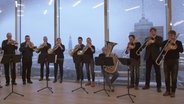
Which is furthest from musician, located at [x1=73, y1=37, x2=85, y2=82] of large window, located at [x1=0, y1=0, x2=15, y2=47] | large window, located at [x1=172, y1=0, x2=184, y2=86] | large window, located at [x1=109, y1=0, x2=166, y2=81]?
large window, located at [x1=0, y1=0, x2=15, y2=47]

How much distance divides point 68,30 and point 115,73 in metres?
3.13

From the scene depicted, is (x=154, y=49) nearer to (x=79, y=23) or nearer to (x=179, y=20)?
(x=179, y=20)

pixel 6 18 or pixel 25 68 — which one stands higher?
pixel 6 18

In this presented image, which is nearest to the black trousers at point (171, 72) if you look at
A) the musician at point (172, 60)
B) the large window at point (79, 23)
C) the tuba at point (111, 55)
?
the musician at point (172, 60)

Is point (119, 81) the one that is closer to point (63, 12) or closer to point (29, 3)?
point (63, 12)

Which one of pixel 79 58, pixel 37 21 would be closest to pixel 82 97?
pixel 79 58

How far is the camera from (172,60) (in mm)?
6547

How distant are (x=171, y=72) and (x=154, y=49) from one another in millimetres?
840

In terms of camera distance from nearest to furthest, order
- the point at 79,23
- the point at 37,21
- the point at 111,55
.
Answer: the point at 111,55 < the point at 79,23 < the point at 37,21

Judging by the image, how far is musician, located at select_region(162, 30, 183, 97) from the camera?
253 inches

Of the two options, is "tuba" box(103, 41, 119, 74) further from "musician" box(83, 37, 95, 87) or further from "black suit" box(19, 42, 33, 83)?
"black suit" box(19, 42, 33, 83)

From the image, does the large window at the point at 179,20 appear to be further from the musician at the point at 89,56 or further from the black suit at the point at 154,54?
the musician at the point at 89,56

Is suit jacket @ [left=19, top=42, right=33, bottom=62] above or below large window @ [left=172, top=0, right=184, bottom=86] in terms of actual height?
below

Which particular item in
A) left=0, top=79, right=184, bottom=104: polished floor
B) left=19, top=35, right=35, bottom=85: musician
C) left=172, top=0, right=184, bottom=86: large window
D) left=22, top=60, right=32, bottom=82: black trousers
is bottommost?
left=0, top=79, right=184, bottom=104: polished floor
